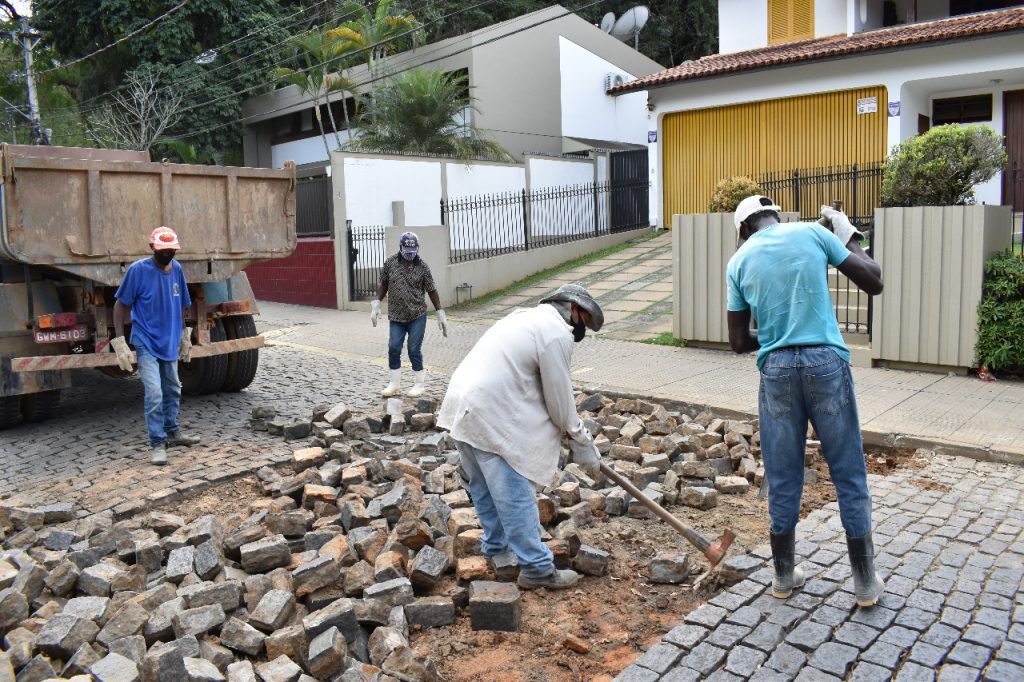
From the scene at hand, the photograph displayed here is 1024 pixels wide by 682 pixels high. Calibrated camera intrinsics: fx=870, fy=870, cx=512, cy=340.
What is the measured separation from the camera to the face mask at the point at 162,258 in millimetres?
7212

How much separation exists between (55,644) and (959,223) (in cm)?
846

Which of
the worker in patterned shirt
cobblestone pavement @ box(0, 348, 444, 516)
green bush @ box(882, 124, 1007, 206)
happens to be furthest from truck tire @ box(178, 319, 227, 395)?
green bush @ box(882, 124, 1007, 206)

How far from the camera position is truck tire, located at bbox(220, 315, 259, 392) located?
9164 mm

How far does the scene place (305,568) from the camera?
14.0 feet

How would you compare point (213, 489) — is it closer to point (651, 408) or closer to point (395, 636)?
point (395, 636)

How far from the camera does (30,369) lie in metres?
7.49

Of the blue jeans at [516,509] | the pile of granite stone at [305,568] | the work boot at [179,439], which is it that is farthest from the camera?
the work boot at [179,439]

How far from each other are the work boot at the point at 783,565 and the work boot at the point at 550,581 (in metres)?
1.00

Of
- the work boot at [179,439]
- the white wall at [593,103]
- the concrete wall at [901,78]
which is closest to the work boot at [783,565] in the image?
the work boot at [179,439]

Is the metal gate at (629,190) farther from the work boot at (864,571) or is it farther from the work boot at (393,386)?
the work boot at (864,571)

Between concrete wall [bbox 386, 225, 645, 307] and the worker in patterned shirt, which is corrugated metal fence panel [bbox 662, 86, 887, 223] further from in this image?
the worker in patterned shirt

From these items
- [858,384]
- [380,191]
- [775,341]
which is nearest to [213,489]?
[775,341]

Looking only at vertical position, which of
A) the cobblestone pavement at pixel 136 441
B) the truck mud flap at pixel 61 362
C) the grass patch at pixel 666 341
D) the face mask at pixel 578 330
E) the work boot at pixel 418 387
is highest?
the face mask at pixel 578 330

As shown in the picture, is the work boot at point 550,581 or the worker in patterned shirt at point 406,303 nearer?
the work boot at point 550,581
